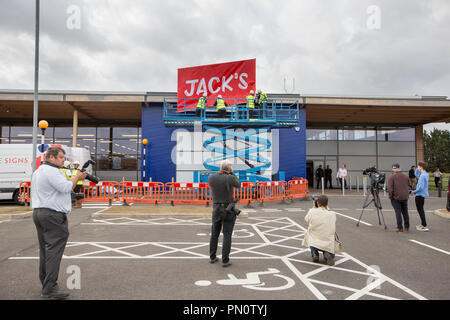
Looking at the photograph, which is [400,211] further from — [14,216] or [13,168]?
[13,168]

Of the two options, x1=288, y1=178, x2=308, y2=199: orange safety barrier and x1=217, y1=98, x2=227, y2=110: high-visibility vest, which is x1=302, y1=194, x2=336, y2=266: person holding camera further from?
x1=217, y1=98, x2=227, y2=110: high-visibility vest

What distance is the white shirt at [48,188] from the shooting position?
357cm

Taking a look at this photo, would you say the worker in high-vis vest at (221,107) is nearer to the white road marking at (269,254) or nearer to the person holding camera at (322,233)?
the white road marking at (269,254)

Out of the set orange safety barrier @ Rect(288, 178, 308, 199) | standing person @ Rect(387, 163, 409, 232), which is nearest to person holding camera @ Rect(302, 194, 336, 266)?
standing person @ Rect(387, 163, 409, 232)

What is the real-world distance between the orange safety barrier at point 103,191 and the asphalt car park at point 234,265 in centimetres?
440

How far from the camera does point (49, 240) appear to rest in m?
3.59

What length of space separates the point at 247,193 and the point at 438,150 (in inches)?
1826

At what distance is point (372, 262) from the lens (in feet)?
17.3

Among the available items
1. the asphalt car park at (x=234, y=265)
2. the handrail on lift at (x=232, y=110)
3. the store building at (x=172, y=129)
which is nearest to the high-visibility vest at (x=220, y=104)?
the handrail on lift at (x=232, y=110)

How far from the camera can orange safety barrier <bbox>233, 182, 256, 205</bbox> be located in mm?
12731

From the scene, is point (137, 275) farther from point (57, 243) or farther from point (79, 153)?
point (79, 153)

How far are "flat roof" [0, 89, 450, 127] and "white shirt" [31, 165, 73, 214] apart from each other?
1507 cm

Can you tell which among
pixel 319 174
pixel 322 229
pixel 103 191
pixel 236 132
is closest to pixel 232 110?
pixel 236 132
